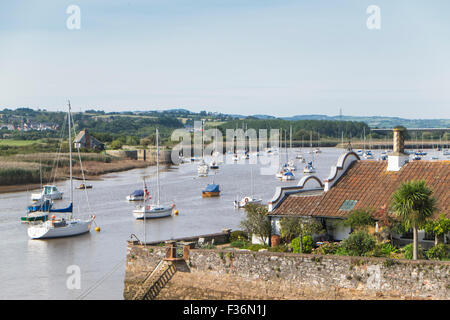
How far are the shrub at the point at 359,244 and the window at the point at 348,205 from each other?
338 cm

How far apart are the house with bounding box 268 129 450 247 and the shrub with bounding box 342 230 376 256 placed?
213 cm

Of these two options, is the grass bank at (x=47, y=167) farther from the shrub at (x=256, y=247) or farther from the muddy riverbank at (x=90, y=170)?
the shrub at (x=256, y=247)

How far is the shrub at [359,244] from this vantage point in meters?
A: 20.8

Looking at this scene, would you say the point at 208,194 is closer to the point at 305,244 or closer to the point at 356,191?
the point at 356,191

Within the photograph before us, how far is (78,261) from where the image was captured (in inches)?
1390

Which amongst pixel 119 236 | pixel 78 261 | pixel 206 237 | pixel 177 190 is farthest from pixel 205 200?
pixel 206 237

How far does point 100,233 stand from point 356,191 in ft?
78.3

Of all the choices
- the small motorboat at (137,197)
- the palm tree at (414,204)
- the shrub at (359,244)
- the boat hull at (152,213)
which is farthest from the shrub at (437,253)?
the small motorboat at (137,197)

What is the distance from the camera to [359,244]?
20891 mm

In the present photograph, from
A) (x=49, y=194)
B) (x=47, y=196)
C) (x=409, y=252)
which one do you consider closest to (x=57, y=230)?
(x=47, y=196)

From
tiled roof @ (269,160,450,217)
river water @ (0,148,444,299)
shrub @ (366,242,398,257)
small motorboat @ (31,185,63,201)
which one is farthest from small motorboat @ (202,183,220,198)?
shrub @ (366,242,398,257)
